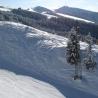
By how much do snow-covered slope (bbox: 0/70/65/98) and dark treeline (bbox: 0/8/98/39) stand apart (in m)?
44.8

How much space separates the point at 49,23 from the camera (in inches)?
4508

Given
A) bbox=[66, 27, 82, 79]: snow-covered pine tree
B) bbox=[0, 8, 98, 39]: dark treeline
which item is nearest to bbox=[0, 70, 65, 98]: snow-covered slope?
bbox=[66, 27, 82, 79]: snow-covered pine tree

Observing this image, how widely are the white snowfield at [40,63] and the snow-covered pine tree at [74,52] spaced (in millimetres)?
1270

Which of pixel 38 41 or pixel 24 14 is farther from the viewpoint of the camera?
pixel 24 14

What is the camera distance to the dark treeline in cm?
Result: 10638

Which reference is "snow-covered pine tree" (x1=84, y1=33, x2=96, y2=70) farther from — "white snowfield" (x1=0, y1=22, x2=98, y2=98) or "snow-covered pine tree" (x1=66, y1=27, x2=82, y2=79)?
"snow-covered pine tree" (x1=66, y1=27, x2=82, y2=79)

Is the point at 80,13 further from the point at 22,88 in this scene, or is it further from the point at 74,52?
the point at 22,88

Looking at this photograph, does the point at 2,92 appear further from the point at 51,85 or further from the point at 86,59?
the point at 86,59

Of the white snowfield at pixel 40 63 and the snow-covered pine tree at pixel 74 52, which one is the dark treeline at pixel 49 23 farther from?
the snow-covered pine tree at pixel 74 52

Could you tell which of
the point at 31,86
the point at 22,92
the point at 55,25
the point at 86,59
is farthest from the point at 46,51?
the point at 55,25

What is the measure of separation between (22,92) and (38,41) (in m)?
28.7

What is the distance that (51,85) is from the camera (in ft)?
192

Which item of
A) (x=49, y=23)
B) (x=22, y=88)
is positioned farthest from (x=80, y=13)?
(x=22, y=88)

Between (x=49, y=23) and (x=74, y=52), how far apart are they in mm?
55008
